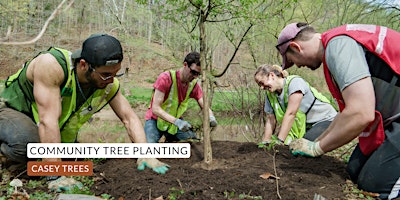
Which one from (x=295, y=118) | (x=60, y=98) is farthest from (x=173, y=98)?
(x=60, y=98)

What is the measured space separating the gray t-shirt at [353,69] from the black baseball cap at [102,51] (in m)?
1.71

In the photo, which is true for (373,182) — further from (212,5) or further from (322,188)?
(212,5)

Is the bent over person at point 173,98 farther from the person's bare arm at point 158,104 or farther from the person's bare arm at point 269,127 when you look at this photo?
the person's bare arm at point 269,127

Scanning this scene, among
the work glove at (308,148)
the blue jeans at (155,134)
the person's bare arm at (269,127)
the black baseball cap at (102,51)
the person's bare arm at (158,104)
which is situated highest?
the black baseball cap at (102,51)

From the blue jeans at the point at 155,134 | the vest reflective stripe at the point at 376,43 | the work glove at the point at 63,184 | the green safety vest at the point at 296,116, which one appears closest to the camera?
the vest reflective stripe at the point at 376,43

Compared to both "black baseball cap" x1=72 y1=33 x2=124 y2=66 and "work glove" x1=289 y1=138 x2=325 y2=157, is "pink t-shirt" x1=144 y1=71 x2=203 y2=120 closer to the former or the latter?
"black baseball cap" x1=72 y1=33 x2=124 y2=66

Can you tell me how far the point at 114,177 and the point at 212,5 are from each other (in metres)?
1.76

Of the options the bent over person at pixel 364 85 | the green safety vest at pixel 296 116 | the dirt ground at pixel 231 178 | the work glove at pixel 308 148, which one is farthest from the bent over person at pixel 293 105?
the bent over person at pixel 364 85

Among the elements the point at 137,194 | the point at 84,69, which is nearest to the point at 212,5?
the point at 84,69

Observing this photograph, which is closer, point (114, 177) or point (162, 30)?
point (114, 177)

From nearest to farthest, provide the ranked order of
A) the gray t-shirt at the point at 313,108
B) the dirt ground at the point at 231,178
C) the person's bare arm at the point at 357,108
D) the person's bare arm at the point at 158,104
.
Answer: the person's bare arm at the point at 357,108, the dirt ground at the point at 231,178, the gray t-shirt at the point at 313,108, the person's bare arm at the point at 158,104

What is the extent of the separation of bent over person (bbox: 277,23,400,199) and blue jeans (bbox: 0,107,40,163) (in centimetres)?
243

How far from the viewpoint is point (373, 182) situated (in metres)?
2.75

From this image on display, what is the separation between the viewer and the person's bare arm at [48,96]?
3062 millimetres
